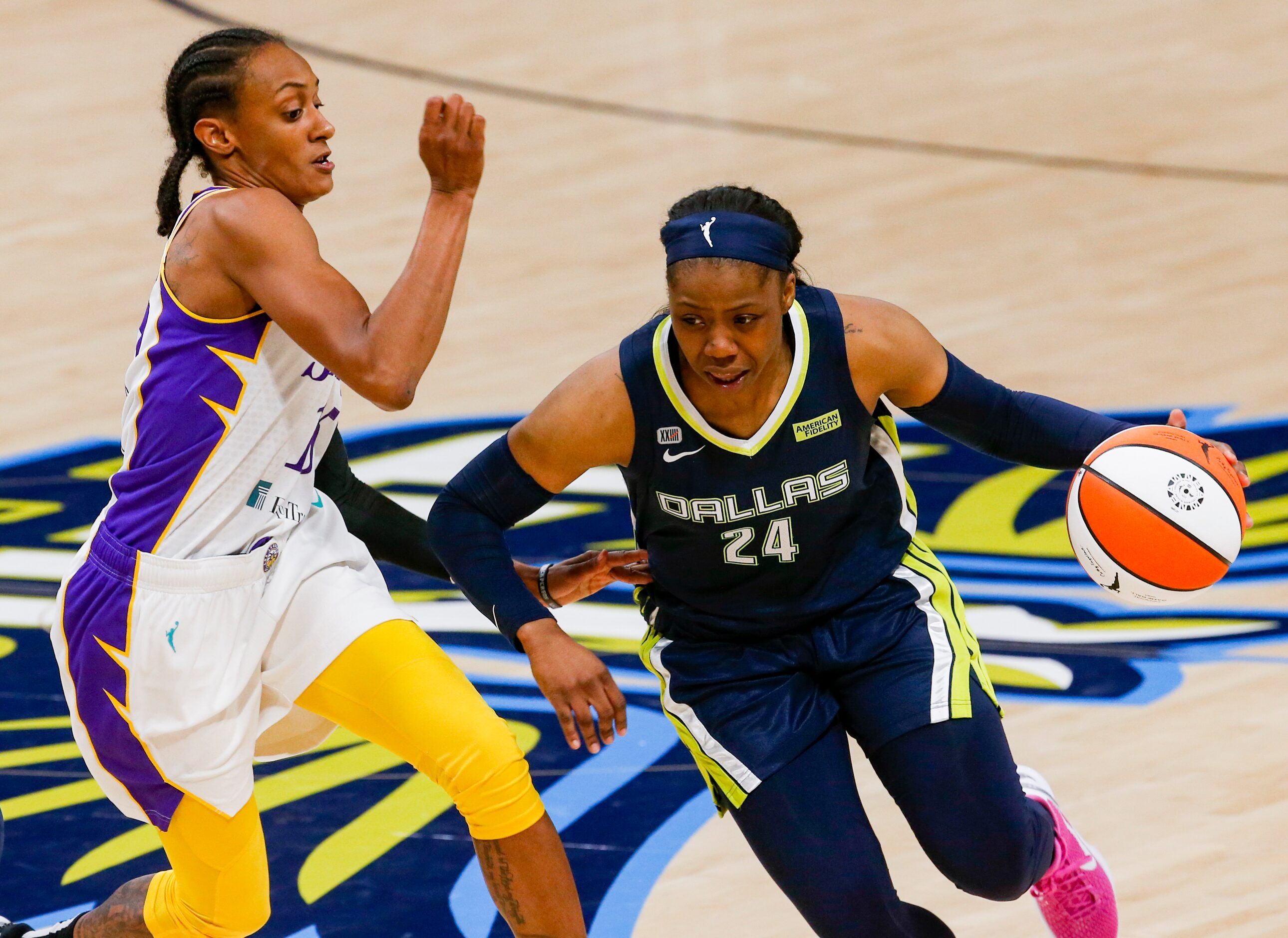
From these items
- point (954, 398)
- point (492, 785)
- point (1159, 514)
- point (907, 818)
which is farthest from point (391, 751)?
point (1159, 514)

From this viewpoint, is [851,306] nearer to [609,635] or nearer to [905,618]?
[905,618]

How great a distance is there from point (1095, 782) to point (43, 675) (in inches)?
121

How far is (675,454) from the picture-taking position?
3539mm

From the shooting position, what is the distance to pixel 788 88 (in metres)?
11.4

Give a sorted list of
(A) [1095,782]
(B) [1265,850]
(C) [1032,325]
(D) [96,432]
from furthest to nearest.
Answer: (C) [1032,325] < (D) [96,432] < (A) [1095,782] < (B) [1265,850]

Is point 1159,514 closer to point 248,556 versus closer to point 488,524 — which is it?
point 488,524

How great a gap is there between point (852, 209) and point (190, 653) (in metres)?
6.59

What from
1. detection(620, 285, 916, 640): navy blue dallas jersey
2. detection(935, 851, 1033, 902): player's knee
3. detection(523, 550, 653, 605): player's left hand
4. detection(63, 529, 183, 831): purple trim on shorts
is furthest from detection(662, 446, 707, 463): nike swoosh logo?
detection(63, 529, 183, 831): purple trim on shorts

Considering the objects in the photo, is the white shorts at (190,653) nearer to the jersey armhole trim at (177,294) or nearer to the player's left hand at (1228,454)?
the jersey armhole trim at (177,294)

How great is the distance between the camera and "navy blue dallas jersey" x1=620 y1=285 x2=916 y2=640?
3.53 meters

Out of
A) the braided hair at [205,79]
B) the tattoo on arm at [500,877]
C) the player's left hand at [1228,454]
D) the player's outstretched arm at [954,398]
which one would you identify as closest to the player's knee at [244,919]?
the tattoo on arm at [500,877]

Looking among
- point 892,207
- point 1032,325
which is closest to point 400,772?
point 1032,325

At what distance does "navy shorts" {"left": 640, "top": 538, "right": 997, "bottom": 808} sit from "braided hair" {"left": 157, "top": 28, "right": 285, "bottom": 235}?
135cm

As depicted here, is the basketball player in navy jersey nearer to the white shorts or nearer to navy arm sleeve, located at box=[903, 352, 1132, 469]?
navy arm sleeve, located at box=[903, 352, 1132, 469]
